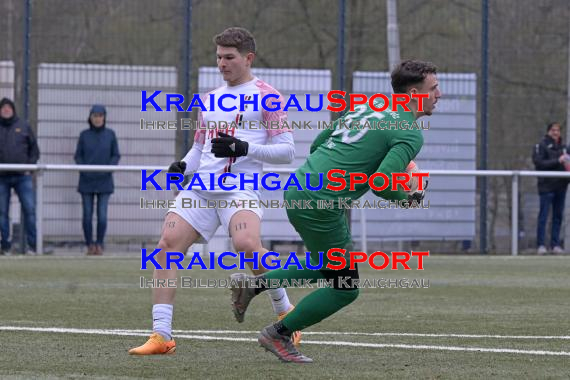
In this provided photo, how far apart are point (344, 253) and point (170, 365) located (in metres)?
1.05

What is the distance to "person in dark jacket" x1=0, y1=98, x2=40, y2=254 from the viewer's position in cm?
1692

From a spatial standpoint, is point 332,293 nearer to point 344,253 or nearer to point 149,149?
point 344,253

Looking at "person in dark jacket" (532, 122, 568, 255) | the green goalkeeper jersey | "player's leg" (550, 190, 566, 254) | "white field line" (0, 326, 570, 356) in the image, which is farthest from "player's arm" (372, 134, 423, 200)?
"player's leg" (550, 190, 566, 254)

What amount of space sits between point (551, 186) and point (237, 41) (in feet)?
39.2

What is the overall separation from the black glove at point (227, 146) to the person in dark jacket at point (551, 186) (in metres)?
11.8

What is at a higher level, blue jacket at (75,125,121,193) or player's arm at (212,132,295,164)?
blue jacket at (75,125,121,193)

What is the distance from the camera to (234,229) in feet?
24.9

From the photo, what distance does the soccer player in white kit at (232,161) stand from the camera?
7.54 m

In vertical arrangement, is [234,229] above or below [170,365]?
above

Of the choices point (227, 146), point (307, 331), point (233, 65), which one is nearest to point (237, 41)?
point (233, 65)

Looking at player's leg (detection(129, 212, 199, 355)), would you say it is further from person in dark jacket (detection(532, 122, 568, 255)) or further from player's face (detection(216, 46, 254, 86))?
person in dark jacket (detection(532, 122, 568, 255))

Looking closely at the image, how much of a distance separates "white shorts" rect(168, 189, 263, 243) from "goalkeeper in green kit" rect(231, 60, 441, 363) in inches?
28.1

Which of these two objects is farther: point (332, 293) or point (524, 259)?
point (524, 259)

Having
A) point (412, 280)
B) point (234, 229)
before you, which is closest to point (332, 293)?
point (234, 229)
